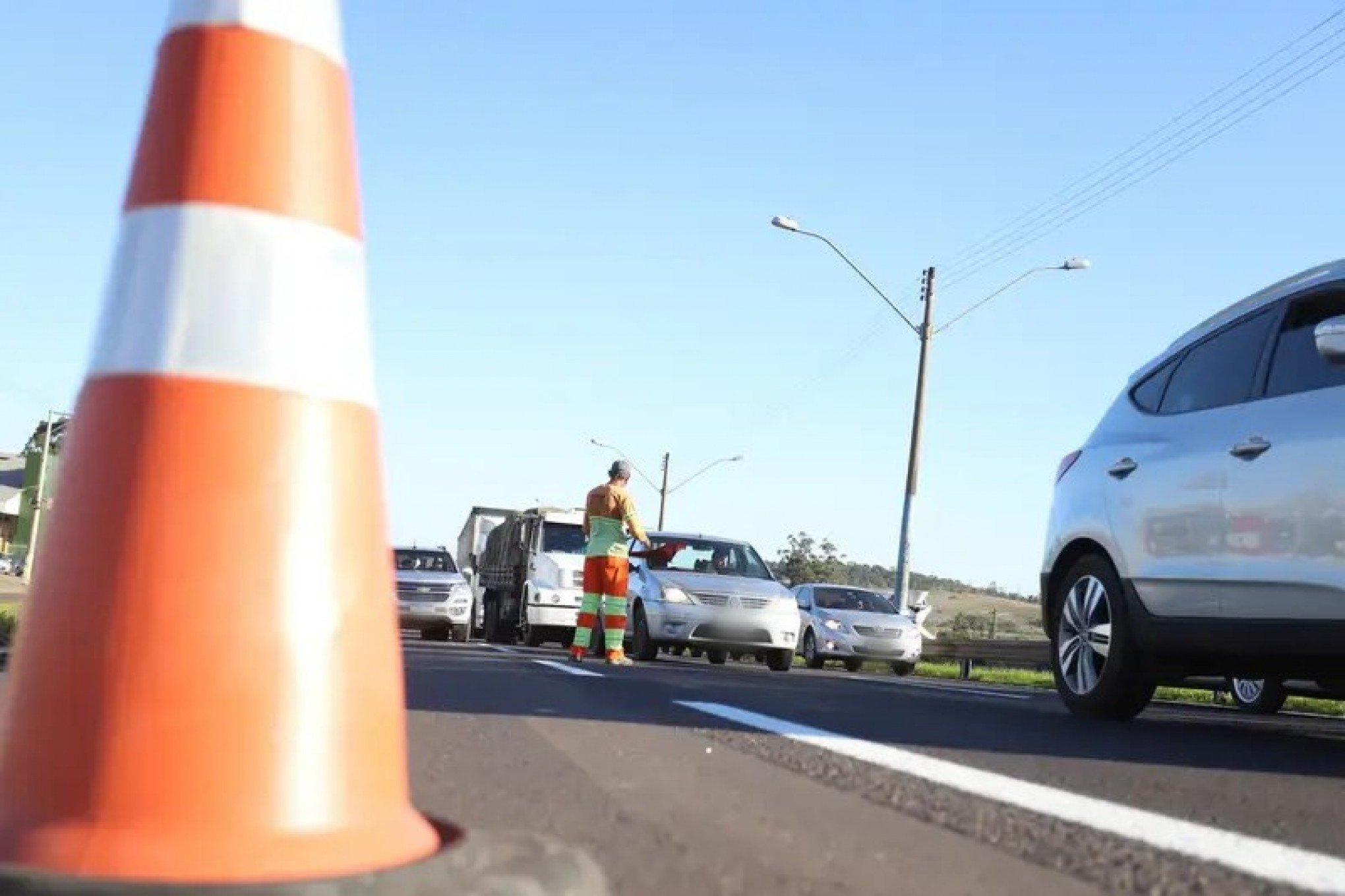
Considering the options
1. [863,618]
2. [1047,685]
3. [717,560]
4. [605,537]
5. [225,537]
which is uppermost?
[717,560]

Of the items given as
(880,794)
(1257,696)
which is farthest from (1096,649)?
(1257,696)

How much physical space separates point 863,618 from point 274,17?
73.6 feet

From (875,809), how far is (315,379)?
6.58ft

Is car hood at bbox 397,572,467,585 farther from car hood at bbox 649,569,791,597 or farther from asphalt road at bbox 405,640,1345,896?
asphalt road at bbox 405,640,1345,896

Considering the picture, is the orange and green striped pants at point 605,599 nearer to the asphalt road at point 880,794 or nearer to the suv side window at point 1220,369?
the asphalt road at point 880,794

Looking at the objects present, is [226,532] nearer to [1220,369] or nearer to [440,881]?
[440,881]

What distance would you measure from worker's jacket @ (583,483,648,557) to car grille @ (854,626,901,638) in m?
11.8

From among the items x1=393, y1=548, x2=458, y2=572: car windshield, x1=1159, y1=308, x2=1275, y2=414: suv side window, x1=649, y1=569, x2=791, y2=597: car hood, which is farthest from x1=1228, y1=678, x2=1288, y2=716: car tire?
x1=393, y1=548, x2=458, y2=572: car windshield

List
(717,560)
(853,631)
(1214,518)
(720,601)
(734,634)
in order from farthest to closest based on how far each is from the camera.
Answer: (853,631) < (717,560) < (720,601) < (734,634) < (1214,518)

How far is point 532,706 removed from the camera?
271 inches

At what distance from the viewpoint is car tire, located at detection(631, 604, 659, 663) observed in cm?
1682

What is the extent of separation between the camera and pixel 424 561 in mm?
24156

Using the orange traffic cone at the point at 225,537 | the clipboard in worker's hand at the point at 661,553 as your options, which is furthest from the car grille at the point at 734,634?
the orange traffic cone at the point at 225,537

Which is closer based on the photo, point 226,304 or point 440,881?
point 440,881
